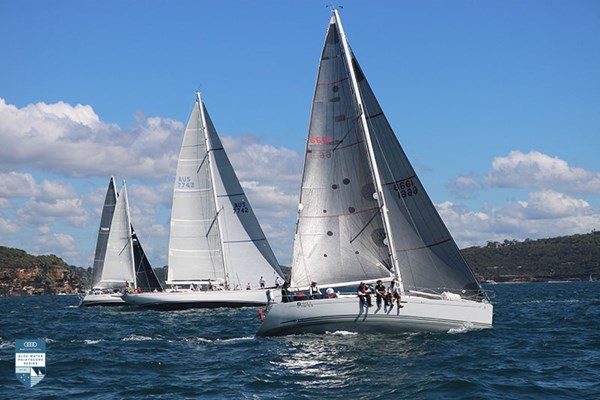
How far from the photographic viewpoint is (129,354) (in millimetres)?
25953

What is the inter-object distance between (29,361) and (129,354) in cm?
396

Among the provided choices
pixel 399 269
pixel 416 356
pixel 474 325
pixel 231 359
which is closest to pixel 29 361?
pixel 231 359

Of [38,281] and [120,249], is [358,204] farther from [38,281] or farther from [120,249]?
[38,281]

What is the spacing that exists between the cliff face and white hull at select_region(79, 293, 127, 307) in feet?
357

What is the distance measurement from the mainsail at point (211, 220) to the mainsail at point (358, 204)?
23977mm

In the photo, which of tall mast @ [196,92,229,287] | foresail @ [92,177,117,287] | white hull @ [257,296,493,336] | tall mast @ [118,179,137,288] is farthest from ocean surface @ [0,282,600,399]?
foresail @ [92,177,117,287]

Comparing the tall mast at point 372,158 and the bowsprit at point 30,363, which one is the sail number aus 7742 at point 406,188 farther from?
the bowsprit at point 30,363

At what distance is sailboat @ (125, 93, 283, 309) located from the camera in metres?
52.9

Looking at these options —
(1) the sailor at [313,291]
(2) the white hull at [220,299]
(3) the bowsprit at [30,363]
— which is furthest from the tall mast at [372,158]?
(2) the white hull at [220,299]

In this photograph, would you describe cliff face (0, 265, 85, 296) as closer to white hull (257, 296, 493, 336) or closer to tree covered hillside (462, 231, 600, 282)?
tree covered hillside (462, 231, 600, 282)

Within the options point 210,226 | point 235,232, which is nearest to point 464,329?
point 235,232

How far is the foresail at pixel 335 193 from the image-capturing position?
2895 cm

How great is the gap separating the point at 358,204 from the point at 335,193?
936 millimetres

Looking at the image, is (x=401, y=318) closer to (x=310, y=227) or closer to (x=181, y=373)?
(x=310, y=227)
